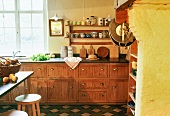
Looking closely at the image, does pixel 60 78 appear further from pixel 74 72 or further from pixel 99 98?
pixel 99 98

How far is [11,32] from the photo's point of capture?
486 centimetres

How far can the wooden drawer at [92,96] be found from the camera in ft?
13.8

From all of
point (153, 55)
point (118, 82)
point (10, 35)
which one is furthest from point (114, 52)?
point (153, 55)

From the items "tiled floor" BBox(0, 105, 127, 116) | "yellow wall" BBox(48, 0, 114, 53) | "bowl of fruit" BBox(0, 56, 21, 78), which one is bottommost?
"tiled floor" BBox(0, 105, 127, 116)

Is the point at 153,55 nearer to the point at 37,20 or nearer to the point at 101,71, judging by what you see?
the point at 101,71

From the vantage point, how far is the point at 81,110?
156 inches

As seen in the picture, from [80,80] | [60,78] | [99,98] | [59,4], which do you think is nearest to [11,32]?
[59,4]

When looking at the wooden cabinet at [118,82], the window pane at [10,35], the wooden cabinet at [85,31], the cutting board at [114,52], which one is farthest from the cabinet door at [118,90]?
the window pane at [10,35]

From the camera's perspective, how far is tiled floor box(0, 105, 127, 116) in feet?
12.5

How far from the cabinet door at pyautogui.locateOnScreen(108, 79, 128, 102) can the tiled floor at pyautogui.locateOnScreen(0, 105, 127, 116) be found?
0.50 feet

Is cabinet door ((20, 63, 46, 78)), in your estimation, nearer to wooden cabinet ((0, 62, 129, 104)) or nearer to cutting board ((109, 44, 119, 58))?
wooden cabinet ((0, 62, 129, 104))

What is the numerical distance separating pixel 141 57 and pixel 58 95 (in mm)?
2977

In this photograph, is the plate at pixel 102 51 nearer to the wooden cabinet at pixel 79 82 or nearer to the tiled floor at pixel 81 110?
the wooden cabinet at pixel 79 82

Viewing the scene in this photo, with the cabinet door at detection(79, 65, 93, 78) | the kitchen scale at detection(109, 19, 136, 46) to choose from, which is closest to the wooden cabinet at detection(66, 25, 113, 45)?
the cabinet door at detection(79, 65, 93, 78)
